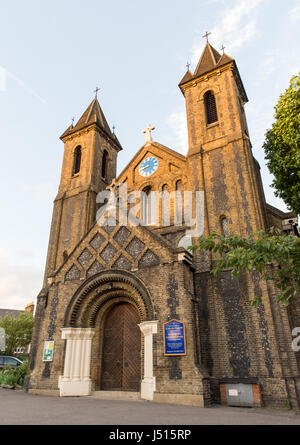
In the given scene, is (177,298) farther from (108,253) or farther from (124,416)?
(124,416)

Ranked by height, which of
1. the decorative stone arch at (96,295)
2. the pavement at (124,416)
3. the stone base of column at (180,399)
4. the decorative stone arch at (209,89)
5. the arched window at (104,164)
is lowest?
the pavement at (124,416)

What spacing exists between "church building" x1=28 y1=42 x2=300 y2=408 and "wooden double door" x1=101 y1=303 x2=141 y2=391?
0.05 metres

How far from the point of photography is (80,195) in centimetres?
2098

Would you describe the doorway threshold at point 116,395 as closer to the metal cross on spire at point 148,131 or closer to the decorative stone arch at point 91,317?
the decorative stone arch at point 91,317

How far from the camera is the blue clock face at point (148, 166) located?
1934 cm

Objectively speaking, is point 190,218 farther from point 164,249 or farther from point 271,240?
point 271,240

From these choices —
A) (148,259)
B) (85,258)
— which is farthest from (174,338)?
(85,258)

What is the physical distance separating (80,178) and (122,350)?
12.9m

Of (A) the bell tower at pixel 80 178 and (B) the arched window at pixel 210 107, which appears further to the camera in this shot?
(A) the bell tower at pixel 80 178

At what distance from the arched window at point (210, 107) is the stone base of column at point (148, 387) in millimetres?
14503

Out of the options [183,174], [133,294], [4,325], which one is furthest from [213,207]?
[4,325]

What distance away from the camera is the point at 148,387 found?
451 inches

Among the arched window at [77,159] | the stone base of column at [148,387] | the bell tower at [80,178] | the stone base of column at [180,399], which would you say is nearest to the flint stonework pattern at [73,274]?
the bell tower at [80,178]

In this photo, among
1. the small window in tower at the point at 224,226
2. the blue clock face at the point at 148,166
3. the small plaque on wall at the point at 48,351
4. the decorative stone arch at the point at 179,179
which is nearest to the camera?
the small plaque on wall at the point at 48,351
